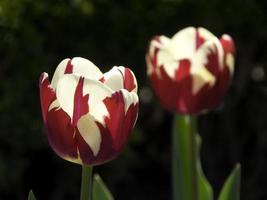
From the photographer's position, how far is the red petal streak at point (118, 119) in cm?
172

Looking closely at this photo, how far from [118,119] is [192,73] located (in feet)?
2.63

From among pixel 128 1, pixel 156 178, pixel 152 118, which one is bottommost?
pixel 156 178

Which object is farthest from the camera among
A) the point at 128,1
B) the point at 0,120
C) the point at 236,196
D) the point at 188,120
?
the point at 128,1

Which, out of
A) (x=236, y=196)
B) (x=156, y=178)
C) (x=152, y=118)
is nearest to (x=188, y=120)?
(x=236, y=196)

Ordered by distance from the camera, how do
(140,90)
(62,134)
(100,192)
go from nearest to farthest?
1. (62,134)
2. (100,192)
3. (140,90)

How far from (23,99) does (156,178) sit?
4.22 ft

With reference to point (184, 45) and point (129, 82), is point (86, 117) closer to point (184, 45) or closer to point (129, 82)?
point (129, 82)

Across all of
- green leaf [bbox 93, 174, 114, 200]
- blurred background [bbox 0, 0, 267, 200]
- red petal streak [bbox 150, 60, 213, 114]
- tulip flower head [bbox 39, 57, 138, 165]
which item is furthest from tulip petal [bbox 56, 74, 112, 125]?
blurred background [bbox 0, 0, 267, 200]

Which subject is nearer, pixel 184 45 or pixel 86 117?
pixel 86 117

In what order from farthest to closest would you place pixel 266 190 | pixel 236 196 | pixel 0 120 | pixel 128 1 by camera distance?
pixel 266 190, pixel 128 1, pixel 0 120, pixel 236 196

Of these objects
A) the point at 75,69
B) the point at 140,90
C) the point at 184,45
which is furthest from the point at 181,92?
the point at 140,90

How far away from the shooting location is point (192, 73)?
8.23ft

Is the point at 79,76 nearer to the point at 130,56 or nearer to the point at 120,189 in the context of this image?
the point at 130,56

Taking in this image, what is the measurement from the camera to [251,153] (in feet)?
14.9
